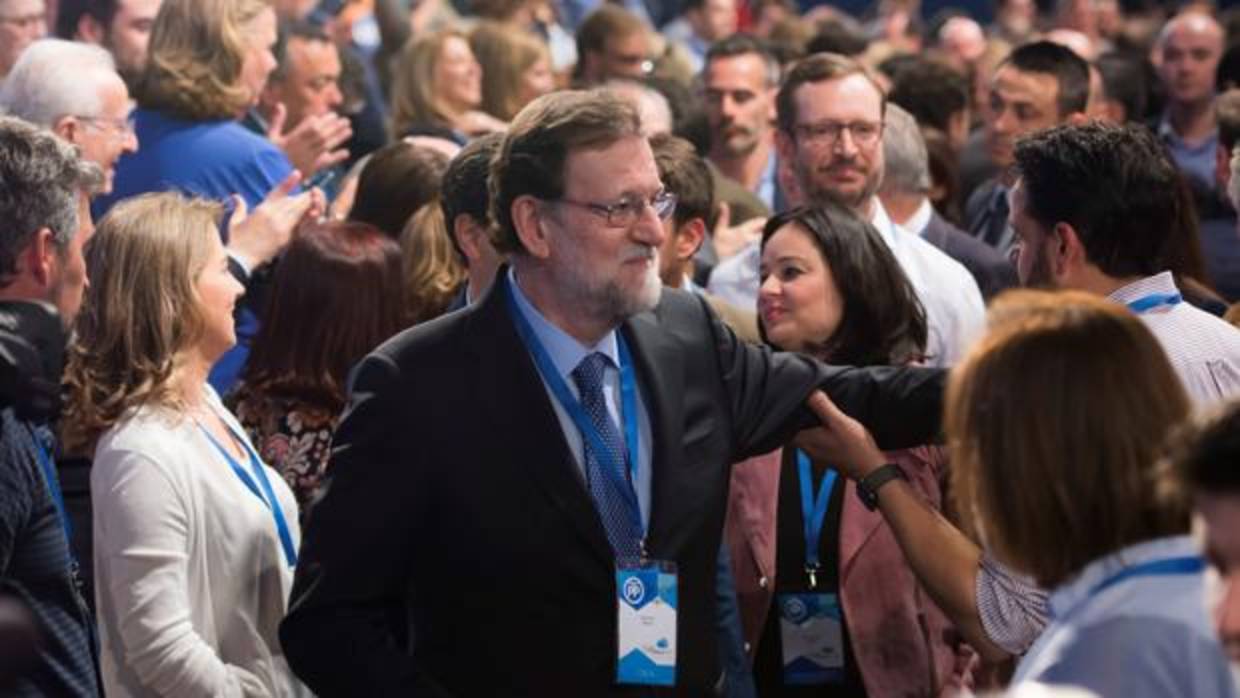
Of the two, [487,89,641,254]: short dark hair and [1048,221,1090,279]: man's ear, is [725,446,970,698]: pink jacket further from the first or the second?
[487,89,641,254]: short dark hair

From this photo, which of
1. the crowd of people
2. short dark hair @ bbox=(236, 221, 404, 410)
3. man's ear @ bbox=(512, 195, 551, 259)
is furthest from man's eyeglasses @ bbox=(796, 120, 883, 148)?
man's ear @ bbox=(512, 195, 551, 259)

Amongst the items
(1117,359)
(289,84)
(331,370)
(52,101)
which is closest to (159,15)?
(52,101)

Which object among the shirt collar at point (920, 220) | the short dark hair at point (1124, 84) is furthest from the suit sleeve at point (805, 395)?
the short dark hair at point (1124, 84)

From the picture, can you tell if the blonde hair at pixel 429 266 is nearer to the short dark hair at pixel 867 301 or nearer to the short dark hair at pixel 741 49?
the short dark hair at pixel 867 301

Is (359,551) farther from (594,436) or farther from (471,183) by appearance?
(471,183)

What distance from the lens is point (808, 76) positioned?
21.9ft

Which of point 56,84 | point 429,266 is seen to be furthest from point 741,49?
point 56,84

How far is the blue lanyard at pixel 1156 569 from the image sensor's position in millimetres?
2596

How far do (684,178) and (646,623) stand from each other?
2.41 meters

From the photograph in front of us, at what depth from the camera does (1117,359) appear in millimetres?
2699

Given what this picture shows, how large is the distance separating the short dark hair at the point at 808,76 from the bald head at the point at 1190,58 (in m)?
3.98

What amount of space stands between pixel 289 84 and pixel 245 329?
7.27 ft

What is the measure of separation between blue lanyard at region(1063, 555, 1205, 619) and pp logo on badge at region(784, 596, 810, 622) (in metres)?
1.89

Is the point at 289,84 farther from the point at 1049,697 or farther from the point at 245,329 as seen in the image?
the point at 1049,697
